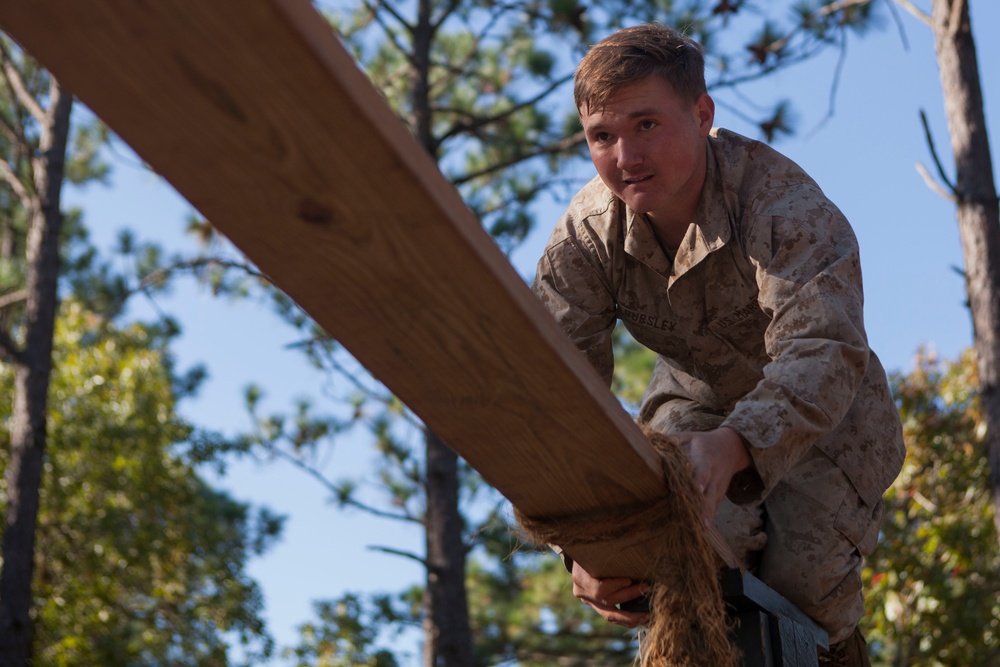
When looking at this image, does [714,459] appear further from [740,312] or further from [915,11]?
[915,11]

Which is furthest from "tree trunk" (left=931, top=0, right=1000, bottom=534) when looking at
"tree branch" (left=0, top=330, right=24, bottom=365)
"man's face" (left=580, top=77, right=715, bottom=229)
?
"tree branch" (left=0, top=330, right=24, bottom=365)

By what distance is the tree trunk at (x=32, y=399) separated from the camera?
6.68 metres

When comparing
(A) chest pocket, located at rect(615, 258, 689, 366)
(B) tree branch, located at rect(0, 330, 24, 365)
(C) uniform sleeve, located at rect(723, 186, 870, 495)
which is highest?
(B) tree branch, located at rect(0, 330, 24, 365)

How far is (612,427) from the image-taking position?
1588mm

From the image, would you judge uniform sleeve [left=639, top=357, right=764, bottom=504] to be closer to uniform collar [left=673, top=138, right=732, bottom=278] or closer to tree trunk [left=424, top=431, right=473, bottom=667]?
uniform collar [left=673, top=138, right=732, bottom=278]

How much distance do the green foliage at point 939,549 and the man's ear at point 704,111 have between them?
6323 mm

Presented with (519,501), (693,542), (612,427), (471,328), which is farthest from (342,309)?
(693,542)

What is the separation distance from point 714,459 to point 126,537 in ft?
32.4

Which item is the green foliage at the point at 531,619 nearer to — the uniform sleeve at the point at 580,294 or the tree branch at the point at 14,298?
the tree branch at the point at 14,298

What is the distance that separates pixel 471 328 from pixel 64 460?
10480 millimetres

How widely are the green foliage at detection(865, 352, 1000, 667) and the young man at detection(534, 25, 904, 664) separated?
568 cm

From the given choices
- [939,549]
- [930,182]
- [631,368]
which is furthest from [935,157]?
[631,368]

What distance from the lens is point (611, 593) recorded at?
2.06m

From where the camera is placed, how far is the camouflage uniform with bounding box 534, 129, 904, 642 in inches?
75.7
